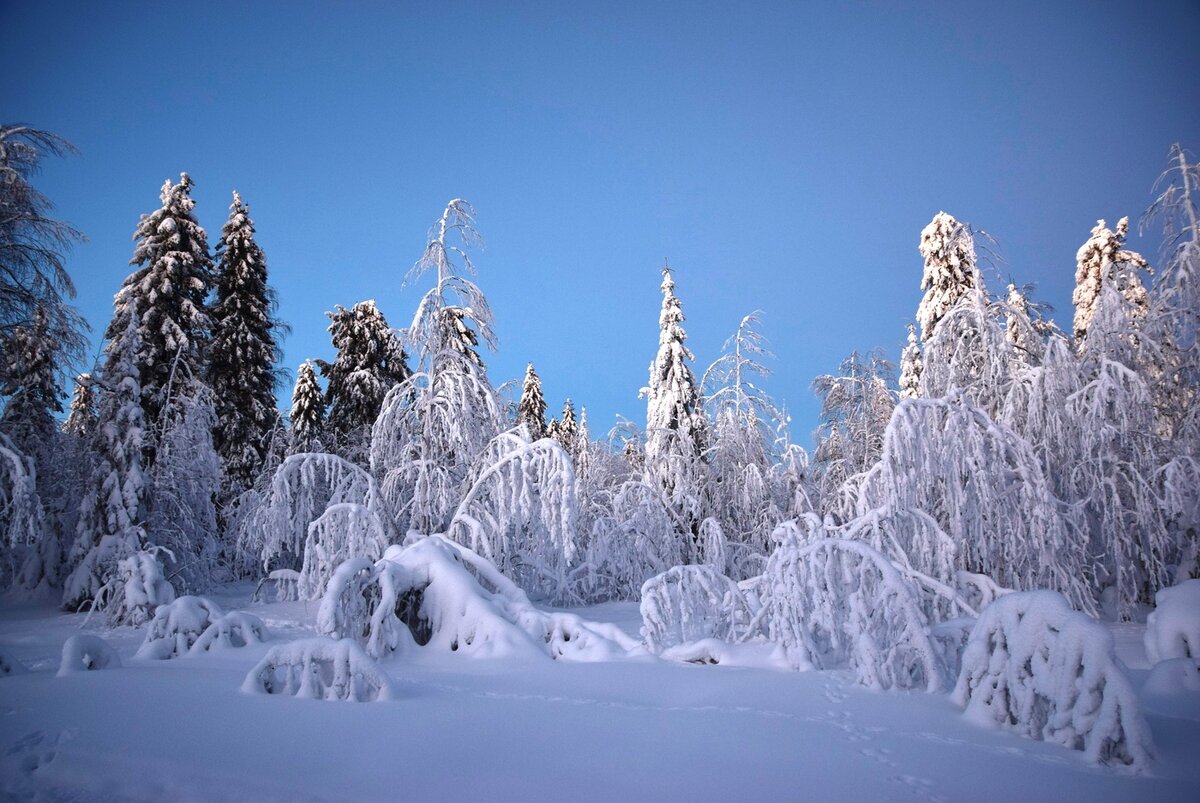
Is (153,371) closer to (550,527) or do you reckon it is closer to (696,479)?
(550,527)

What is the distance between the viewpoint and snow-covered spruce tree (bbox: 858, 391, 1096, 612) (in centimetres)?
836

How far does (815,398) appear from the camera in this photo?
73.1 feet

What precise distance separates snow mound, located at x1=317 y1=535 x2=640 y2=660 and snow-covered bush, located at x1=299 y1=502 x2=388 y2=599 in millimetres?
1687

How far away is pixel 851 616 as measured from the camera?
6.38m

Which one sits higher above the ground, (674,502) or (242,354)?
(242,354)

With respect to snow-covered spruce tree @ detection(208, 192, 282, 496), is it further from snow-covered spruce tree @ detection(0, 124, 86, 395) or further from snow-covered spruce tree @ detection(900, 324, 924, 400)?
snow-covered spruce tree @ detection(900, 324, 924, 400)

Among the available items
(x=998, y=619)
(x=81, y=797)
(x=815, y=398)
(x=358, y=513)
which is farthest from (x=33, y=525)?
(x=815, y=398)

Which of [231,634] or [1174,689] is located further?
[231,634]

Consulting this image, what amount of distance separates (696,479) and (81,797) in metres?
15.8

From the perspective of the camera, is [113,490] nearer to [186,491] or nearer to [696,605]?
[186,491]

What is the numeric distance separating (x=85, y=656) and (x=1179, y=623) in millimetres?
10063

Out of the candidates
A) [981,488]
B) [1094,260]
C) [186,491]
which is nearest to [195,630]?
[186,491]

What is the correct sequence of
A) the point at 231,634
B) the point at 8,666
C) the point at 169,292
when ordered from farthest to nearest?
the point at 169,292, the point at 231,634, the point at 8,666

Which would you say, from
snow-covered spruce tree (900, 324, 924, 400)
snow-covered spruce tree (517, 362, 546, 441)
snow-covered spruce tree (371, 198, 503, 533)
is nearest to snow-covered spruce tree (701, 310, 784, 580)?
snow-covered spruce tree (900, 324, 924, 400)
